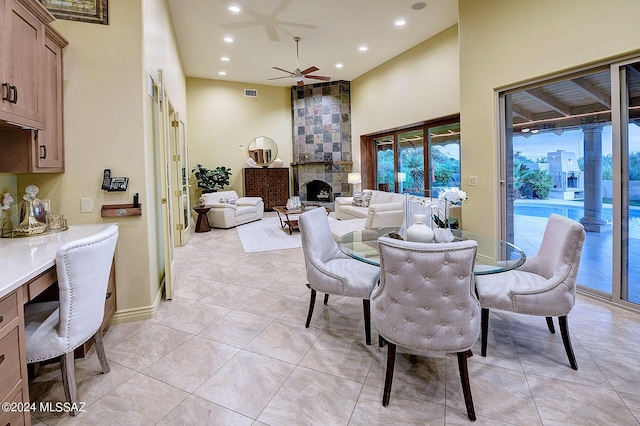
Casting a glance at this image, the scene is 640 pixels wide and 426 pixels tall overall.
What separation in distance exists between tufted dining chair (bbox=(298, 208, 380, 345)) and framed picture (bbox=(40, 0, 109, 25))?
2.27 m

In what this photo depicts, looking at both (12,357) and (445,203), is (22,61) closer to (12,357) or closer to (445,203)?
(12,357)

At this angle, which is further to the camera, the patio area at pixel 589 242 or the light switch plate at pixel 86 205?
the patio area at pixel 589 242

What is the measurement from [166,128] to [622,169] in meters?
4.67

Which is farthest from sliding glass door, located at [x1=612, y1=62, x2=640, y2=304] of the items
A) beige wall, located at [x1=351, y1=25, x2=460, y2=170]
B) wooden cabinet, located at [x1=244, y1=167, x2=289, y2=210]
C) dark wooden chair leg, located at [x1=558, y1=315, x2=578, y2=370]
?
wooden cabinet, located at [x1=244, y1=167, x2=289, y2=210]

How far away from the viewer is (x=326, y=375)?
1.96m

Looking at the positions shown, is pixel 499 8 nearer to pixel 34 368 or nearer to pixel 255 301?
pixel 255 301

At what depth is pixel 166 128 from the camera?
376cm

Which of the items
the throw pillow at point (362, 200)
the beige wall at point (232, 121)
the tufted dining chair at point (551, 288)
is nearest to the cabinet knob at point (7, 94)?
the tufted dining chair at point (551, 288)

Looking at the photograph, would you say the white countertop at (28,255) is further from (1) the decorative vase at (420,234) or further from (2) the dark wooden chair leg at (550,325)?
(2) the dark wooden chair leg at (550,325)

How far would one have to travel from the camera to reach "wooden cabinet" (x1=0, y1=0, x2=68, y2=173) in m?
2.10

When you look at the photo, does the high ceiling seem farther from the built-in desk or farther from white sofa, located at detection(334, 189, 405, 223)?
the built-in desk

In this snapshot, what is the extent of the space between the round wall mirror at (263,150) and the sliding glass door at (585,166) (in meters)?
6.52

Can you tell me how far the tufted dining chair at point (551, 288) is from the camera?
192 cm

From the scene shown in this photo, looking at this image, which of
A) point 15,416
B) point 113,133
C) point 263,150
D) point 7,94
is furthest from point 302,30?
point 15,416
